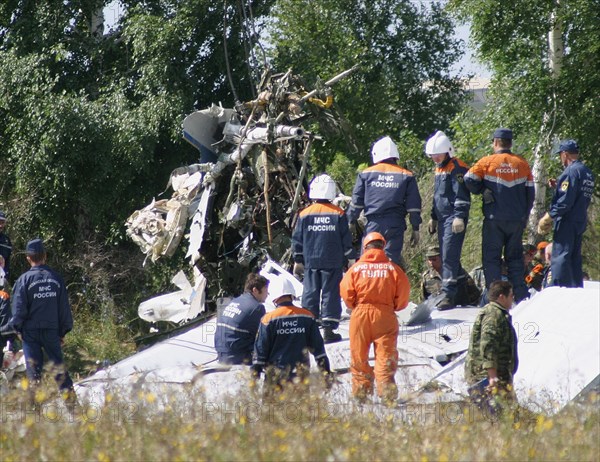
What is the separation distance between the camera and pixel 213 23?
16891 millimetres

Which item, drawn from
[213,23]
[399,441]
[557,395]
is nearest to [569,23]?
[213,23]

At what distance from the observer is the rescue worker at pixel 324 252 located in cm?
1091

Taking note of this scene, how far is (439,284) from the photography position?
41.5 ft

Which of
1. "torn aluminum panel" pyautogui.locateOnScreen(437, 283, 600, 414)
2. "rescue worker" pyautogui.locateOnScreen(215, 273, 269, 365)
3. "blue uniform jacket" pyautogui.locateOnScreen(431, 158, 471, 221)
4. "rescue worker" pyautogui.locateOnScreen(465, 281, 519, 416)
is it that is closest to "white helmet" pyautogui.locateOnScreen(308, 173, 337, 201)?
"blue uniform jacket" pyautogui.locateOnScreen(431, 158, 471, 221)

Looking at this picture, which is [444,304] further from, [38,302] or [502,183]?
[38,302]

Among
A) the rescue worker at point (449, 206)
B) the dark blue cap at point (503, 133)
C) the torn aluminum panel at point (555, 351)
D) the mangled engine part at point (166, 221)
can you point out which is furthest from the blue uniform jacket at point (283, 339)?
the mangled engine part at point (166, 221)

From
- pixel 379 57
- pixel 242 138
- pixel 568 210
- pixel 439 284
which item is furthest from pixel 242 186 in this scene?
pixel 379 57

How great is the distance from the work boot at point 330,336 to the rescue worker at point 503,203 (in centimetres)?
179

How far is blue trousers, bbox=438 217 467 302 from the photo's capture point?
38.0 ft

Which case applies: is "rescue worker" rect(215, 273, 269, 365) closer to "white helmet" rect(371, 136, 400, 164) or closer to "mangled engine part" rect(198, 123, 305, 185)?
"white helmet" rect(371, 136, 400, 164)

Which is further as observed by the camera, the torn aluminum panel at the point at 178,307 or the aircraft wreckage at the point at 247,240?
the torn aluminum panel at the point at 178,307

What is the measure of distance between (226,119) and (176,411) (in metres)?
7.57

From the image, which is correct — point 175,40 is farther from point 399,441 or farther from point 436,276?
point 399,441

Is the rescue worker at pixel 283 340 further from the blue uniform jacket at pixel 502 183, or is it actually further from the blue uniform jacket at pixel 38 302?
the blue uniform jacket at pixel 502 183
